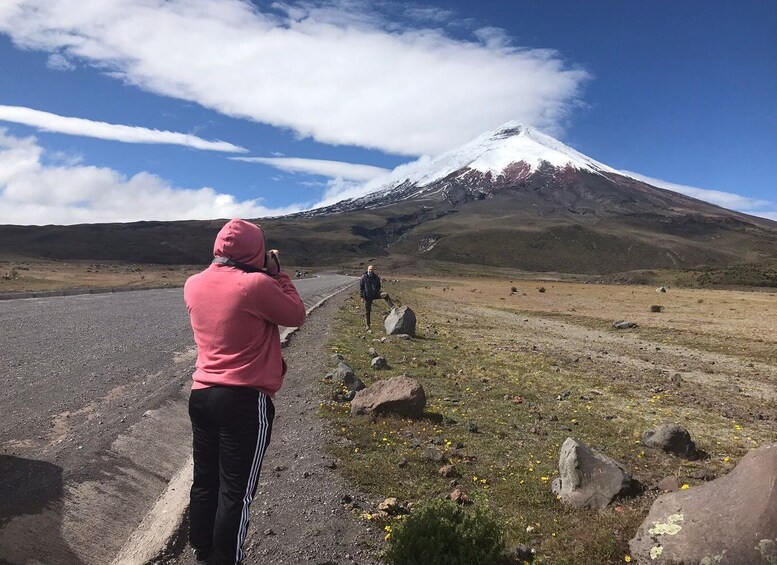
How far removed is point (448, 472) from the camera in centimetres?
718

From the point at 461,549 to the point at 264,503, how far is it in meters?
2.78

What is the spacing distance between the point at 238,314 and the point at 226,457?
119 cm

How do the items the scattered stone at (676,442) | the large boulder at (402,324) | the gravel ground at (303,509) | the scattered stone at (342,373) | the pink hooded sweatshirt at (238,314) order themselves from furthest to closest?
the large boulder at (402,324) < the scattered stone at (342,373) < the scattered stone at (676,442) < the gravel ground at (303,509) < the pink hooded sweatshirt at (238,314)

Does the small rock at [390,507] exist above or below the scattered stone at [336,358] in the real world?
above

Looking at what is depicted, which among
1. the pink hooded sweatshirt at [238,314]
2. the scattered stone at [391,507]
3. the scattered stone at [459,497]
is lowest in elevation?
the scattered stone at [391,507]

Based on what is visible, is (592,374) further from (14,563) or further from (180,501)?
(14,563)

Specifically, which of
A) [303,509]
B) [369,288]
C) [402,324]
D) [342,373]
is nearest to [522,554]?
[303,509]

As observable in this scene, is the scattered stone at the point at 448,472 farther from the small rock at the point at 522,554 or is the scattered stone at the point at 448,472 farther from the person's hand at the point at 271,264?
the person's hand at the point at 271,264

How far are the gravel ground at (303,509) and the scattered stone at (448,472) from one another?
1.24 metres

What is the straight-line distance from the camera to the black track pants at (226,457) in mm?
4355

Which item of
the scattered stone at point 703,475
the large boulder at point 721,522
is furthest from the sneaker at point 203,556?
the scattered stone at point 703,475

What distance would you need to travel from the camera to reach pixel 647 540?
15.7ft

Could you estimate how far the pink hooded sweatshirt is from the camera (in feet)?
14.2

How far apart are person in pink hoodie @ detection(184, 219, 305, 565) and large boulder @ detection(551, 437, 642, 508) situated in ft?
12.7
